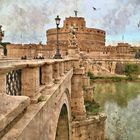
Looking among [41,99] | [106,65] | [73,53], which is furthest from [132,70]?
[41,99]

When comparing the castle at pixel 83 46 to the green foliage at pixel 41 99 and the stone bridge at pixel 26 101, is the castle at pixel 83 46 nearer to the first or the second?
the stone bridge at pixel 26 101

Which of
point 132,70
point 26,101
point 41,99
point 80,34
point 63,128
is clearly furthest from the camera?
point 80,34

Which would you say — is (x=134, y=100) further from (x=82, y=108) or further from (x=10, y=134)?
(x=10, y=134)

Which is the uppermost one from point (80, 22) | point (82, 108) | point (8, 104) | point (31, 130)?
point (80, 22)

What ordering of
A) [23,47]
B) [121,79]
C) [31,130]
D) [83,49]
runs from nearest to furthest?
[31,130]
[121,79]
[23,47]
[83,49]

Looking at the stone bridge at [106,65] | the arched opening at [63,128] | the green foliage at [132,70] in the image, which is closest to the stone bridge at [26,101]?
the arched opening at [63,128]

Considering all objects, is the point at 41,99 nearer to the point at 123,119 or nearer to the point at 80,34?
the point at 123,119

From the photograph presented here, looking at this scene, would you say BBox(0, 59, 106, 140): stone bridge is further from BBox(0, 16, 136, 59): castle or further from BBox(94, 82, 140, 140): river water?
BBox(0, 16, 136, 59): castle

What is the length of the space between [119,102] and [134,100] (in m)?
2.71

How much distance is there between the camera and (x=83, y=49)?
284ft

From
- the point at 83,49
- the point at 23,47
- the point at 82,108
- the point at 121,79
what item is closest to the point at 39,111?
the point at 82,108

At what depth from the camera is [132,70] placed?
75.9 m

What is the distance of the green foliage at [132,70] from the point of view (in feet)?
244

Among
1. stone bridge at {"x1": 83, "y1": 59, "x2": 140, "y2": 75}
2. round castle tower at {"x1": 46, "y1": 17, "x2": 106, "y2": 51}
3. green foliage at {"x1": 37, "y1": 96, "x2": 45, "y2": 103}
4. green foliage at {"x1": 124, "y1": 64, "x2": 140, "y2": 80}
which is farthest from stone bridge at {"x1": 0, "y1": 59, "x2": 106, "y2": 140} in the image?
round castle tower at {"x1": 46, "y1": 17, "x2": 106, "y2": 51}
